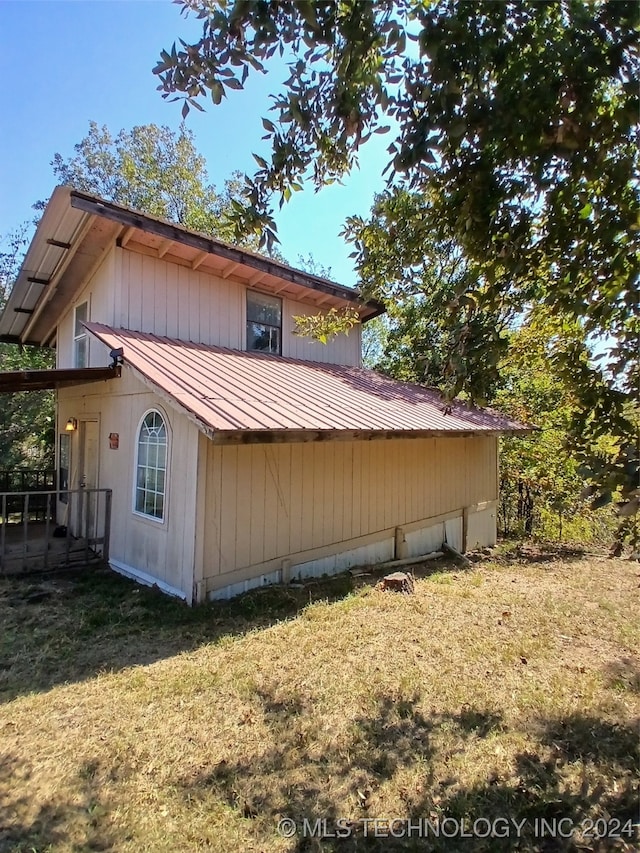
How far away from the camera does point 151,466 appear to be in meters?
6.42

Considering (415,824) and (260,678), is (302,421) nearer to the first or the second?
(260,678)

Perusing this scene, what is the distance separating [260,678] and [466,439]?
7581 millimetres

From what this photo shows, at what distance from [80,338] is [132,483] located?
3.93 m

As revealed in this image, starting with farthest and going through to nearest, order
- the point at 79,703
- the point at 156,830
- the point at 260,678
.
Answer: the point at 260,678 < the point at 79,703 < the point at 156,830

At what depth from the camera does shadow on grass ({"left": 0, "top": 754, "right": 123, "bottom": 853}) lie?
224cm

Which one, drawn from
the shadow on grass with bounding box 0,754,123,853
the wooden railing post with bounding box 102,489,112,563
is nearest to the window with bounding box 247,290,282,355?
the wooden railing post with bounding box 102,489,112,563

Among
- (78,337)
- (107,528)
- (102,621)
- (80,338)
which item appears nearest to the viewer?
(102,621)

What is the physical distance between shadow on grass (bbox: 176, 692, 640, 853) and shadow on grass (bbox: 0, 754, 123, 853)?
1.41ft

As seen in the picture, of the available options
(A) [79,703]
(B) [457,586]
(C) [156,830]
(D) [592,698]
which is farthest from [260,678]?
(B) [457,586]

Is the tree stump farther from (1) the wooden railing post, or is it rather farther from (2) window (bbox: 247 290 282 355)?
(2) window (bbox: 247 290 282 355)

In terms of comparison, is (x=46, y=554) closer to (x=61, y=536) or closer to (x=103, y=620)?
(x=103, y=620)

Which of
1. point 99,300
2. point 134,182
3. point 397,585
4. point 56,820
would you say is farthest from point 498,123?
point 134,182

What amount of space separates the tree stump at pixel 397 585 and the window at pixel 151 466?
10.4 ft

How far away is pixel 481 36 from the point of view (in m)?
2.56
